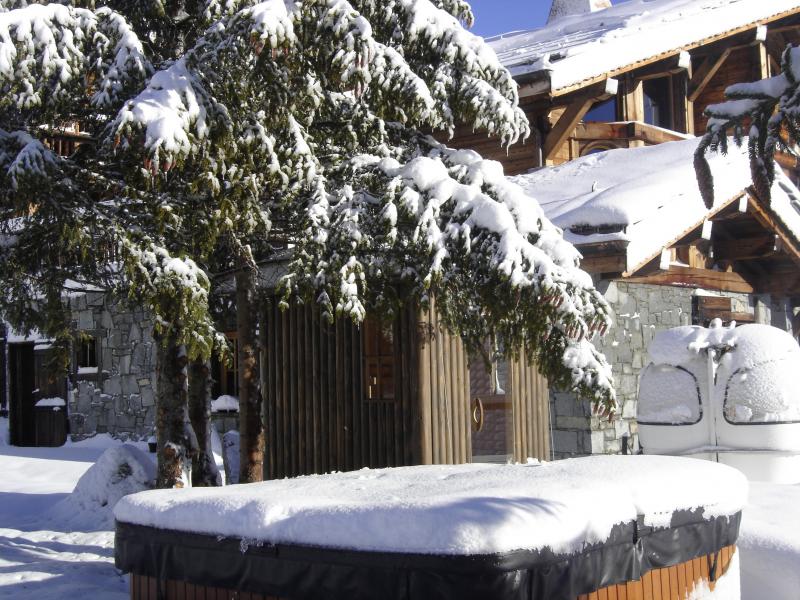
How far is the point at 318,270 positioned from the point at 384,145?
1300 millimetres

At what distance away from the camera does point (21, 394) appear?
17.4 metres

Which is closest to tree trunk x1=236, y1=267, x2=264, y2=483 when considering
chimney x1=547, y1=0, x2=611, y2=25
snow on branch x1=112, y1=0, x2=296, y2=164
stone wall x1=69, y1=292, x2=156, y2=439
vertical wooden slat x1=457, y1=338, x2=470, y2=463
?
vertical wooden slat x1=457, y1=338, x2=470, y2=463

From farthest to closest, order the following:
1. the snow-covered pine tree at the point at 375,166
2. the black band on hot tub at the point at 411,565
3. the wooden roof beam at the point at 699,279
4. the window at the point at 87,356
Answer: the window at the point at 87,356 → the wooden roof beam at the point at 699,279 → the snow-covered pine tree at the point at 375,166 → the black band on hot tub at the point at 411,565

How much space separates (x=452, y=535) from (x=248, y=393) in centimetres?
452

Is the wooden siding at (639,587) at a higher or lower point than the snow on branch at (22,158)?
lower

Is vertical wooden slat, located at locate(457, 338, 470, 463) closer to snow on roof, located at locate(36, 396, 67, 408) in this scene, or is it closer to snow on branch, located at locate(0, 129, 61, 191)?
snow on branch, located at locate(0, 129, 61, 191)

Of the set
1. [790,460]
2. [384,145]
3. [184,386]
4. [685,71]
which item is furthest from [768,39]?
[184,386]

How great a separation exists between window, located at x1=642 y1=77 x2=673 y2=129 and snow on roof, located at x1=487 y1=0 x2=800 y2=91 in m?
1.16

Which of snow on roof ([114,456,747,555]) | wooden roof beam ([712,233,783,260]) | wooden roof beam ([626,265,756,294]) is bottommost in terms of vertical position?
snow on roof ([114,456,747,555])

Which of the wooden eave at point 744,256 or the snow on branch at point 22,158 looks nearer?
the snow on branch at point 22,158

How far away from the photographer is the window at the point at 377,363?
841 centimetres

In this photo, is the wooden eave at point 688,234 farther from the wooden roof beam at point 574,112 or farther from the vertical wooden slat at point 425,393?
the wooden roof beam at point 574,112

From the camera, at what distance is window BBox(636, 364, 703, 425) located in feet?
28.3

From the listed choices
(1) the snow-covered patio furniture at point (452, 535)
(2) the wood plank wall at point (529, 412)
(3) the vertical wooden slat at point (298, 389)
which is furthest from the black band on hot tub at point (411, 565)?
(2) the wood plank wall at point (529, 412)
